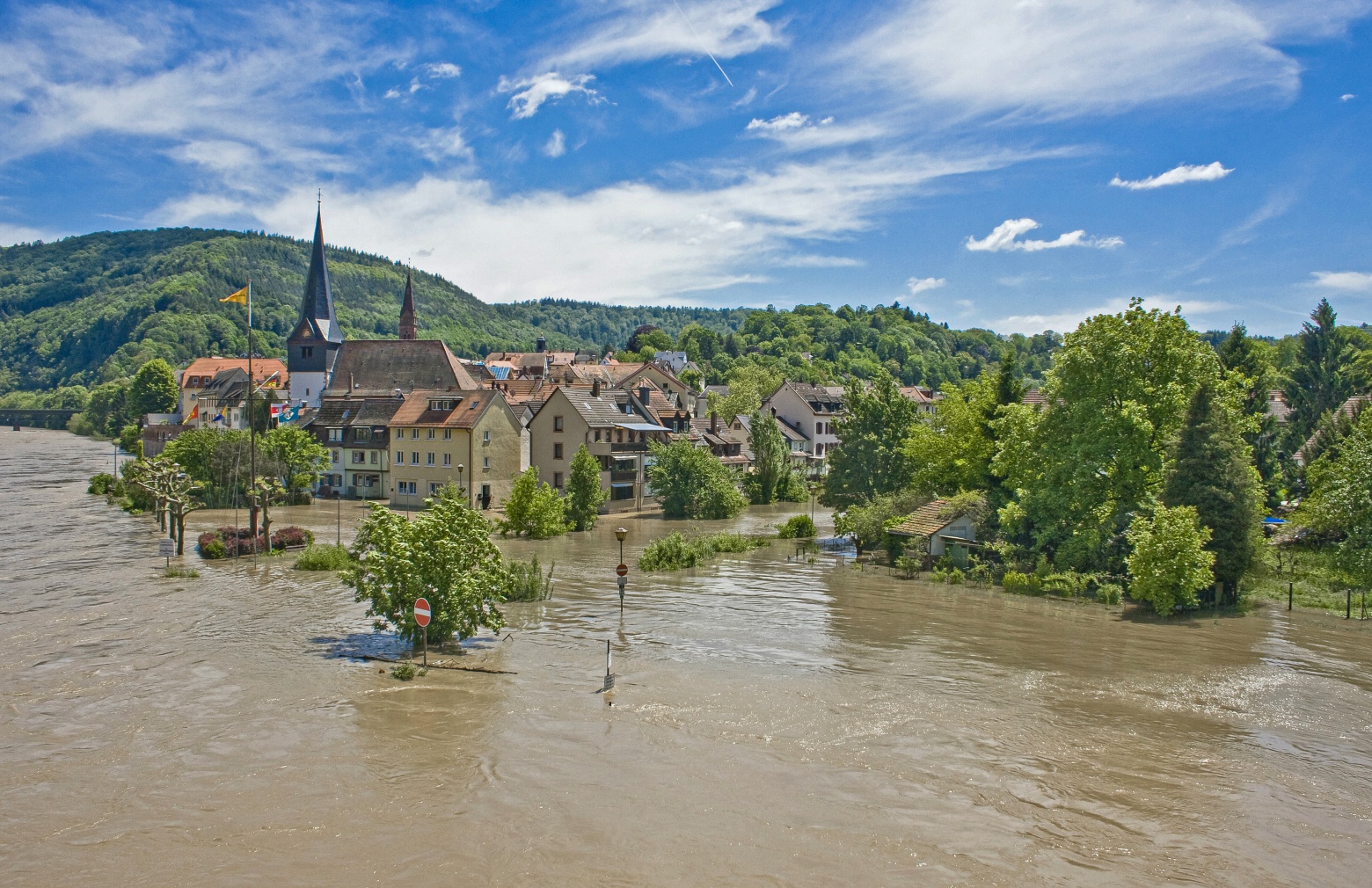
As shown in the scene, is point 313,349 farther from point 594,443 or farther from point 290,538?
point 290,538

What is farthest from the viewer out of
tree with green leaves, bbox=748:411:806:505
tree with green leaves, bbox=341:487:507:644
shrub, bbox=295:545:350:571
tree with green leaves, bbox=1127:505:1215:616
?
tree with green leaves, bbox=748:411:806:505

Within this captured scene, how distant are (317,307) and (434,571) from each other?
68112 mm

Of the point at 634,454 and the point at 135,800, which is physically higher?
the point at 634,454

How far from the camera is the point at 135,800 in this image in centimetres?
1462

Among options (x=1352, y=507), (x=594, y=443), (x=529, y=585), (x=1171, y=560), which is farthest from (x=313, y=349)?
(x=1352, y=507)

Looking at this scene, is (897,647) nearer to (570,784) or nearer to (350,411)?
(570,784)

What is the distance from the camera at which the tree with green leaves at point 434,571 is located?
2239 cm

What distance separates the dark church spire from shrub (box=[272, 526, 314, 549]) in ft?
141

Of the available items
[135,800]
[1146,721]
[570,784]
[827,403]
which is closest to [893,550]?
[1146,721]

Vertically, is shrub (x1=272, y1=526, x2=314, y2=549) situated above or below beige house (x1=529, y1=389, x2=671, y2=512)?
below

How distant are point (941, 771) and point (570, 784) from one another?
21.1ft

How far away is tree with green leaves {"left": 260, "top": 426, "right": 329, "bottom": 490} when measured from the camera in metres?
61.8

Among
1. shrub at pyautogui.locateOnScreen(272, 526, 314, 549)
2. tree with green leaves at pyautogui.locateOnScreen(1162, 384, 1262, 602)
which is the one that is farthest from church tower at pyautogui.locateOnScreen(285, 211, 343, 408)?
tree with green leaves at pyautogui.locateOnScreen(1162, 384, 1262, 602)

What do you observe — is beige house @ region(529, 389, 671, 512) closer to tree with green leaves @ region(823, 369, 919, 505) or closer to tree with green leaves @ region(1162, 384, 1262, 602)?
tree with green leaves @ region(823, 369, 919, 505)
